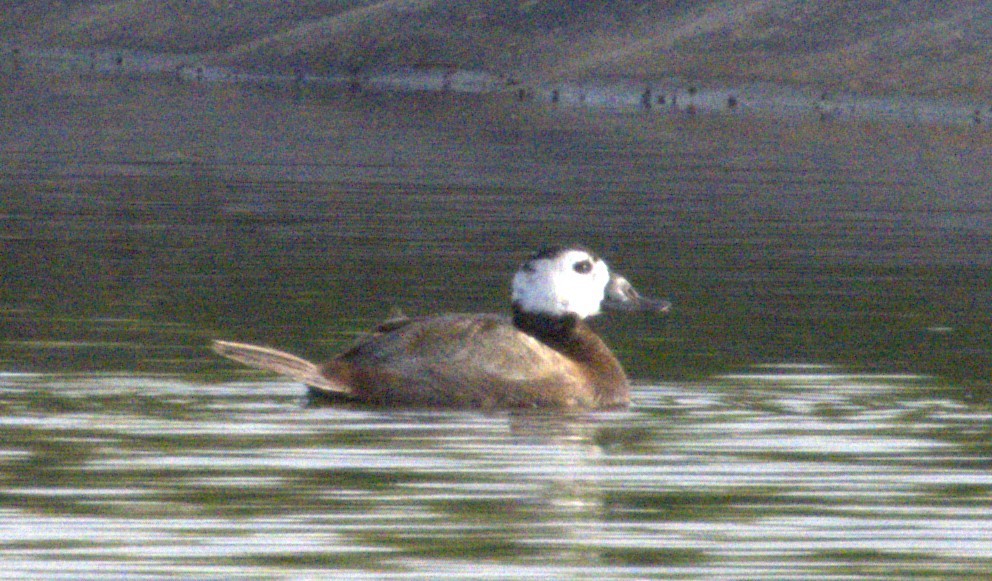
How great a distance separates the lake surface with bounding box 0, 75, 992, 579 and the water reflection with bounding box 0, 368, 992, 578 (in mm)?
30

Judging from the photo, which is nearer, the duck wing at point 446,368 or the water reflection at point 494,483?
the water reflection at point 494,483

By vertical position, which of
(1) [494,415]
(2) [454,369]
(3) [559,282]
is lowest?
(1) [494,415]

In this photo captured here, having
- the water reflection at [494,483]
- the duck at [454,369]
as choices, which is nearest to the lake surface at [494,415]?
the water reflection at [494,483]

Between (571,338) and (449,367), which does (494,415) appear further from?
(571,338)

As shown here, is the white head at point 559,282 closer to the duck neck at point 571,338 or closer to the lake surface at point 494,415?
the duck neck at point 571,338

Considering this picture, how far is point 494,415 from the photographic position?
53.3 feet

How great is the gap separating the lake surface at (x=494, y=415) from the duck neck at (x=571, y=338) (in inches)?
12.2

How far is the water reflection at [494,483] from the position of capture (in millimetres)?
12016

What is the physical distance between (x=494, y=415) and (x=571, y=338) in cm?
107

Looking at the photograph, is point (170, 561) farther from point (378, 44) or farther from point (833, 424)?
point (378, 44)

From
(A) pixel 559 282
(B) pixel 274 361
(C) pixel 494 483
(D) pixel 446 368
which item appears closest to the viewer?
(C) pixel 494 483

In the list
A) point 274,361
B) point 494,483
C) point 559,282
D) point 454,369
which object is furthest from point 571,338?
point 494,483

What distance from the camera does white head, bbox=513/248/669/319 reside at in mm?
17078

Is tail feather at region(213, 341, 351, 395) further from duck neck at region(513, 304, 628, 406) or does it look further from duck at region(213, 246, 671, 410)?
duck neck at region(513, 304, 628, 406)
